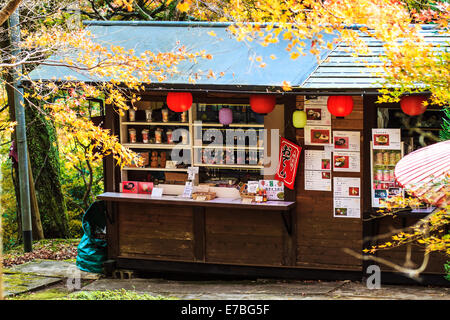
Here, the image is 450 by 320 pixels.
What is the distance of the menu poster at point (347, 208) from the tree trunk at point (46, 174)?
761 centimetres

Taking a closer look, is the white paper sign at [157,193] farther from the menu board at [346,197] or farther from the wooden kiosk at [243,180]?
the menu board at [346,197]

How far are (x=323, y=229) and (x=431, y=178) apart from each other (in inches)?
164

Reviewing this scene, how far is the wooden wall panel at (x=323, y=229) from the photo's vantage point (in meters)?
8.87

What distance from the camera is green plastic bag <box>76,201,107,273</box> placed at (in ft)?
32.5

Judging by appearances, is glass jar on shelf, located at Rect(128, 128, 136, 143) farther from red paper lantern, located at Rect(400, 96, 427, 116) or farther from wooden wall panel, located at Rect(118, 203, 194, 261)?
red paper lantern, located at Rect(400, 96, 427, 116)

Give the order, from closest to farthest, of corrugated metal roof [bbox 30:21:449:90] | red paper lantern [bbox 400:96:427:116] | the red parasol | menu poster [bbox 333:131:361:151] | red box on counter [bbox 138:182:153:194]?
the red parasol
red paper lantern [bbox 400:96:427:116]
corrugated metal roof [bbox 30:21:449:90]
menu poster [bbox 333:131:361:151]
red box on counter [bbox 138:182:153:194]

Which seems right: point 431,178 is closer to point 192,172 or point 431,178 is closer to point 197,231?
point 197,231

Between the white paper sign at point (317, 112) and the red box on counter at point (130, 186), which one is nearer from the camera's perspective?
the white paper sign at point (317, 112)

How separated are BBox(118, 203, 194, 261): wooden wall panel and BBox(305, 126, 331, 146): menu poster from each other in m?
2.14

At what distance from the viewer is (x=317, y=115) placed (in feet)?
29.3

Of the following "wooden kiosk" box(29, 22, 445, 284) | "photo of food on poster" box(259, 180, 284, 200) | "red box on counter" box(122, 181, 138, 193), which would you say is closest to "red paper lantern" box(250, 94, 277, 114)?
"wooden kiosk" box(29, 22, 445, 284)

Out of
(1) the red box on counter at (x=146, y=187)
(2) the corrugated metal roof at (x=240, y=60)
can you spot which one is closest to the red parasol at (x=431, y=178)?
(2) the corrugated metal roof at (x=240, y=60)
